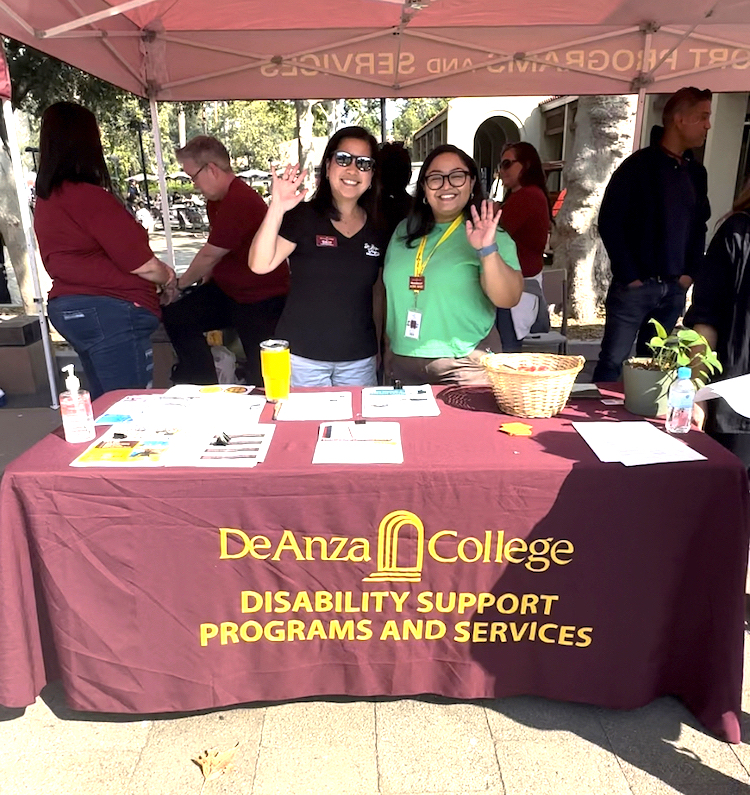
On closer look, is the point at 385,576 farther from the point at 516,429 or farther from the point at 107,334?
the point at 107,334

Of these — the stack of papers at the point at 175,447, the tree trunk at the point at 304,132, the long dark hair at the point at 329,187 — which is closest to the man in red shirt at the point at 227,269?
the long dark hair at the point at 329,187

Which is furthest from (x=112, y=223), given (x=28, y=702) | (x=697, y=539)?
(x=697, y=539)

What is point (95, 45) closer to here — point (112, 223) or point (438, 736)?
point (112, 223)

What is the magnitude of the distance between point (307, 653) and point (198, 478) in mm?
604

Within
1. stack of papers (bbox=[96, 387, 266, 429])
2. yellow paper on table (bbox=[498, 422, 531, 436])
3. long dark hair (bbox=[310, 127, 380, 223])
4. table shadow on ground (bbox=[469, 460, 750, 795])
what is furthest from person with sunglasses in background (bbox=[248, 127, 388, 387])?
table shadow on ground (bbox=[469, 460, 750, 795])

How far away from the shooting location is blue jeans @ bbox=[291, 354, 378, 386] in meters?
2.41

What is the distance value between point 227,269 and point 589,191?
182 inches

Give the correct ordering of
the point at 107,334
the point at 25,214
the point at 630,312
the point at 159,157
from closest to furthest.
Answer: the point at 107,334 < the point at 630,312 < the point at 25,214 < the point at 159,157

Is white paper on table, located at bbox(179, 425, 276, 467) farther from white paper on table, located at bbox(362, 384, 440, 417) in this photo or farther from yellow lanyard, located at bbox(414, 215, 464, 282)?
yellow lanyard, located at bbox(414, 215, 464, 282)

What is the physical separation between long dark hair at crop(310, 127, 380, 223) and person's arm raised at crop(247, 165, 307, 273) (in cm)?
10

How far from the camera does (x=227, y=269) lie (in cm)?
322

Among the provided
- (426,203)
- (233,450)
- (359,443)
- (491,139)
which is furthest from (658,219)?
(491,139)

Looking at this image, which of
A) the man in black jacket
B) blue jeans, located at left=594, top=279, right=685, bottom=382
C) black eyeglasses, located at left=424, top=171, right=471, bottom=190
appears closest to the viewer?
black eyeglasses, located at left=424, top=171, right=471, bottom=190

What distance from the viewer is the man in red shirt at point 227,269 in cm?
307
